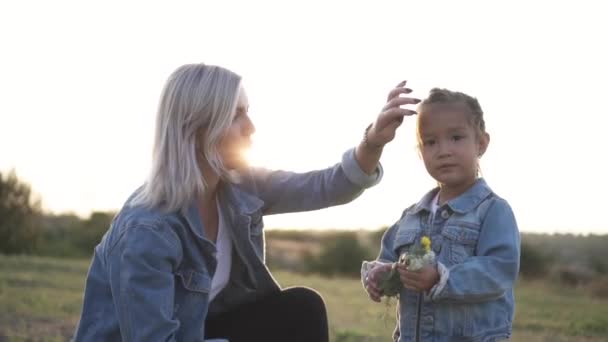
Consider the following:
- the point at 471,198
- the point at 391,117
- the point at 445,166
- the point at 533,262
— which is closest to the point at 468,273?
the point at 471,198

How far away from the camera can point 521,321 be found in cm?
699

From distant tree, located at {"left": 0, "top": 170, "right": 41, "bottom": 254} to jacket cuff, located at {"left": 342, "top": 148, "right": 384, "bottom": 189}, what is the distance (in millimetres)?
14978

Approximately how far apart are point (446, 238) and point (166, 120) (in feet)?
3.71

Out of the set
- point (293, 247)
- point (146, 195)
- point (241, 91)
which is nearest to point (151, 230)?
point (146, 195)

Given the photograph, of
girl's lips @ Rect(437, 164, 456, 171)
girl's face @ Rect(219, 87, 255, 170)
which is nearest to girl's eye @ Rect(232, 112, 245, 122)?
girl's face @ Rect(219, 87, 255, 170)

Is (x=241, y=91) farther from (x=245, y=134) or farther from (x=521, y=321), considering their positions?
(x=521, y=321)

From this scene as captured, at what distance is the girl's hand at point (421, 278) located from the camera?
3.05 meters

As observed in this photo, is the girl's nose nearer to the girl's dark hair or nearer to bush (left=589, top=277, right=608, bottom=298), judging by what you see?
the girl's dark hair

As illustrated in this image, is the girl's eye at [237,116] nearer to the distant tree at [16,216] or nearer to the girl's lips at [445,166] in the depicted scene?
the girl's lips at [445,166]

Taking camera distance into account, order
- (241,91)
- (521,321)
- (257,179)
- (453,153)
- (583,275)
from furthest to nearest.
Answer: (583,275)
(521,321)
(257,179)
(241,91)
(453,153)

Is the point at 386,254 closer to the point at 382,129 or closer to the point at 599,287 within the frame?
the point at 382,129

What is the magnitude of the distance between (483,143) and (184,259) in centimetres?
121

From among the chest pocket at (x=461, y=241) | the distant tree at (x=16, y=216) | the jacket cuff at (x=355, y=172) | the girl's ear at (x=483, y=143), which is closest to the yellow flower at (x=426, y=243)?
the chest pocket at (x=461, y=241)

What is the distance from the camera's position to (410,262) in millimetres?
3066
